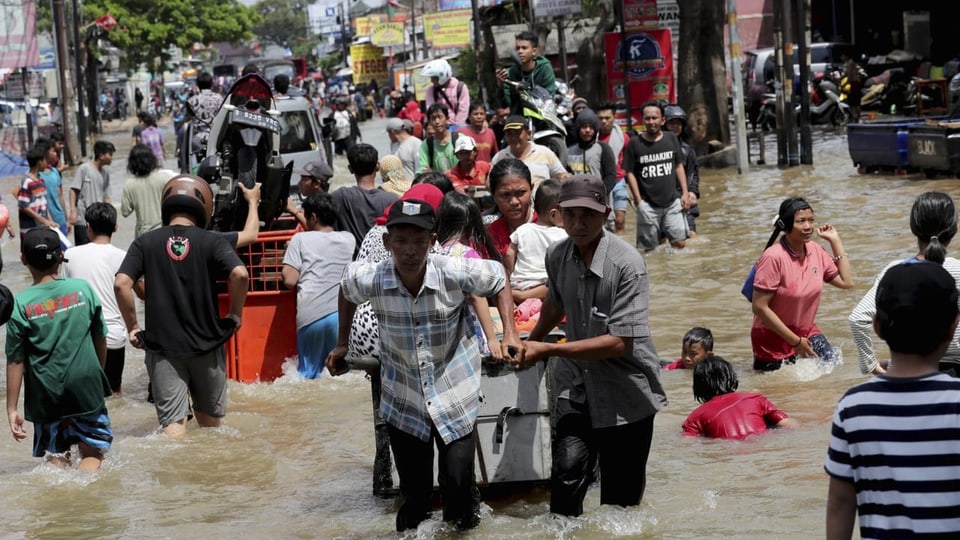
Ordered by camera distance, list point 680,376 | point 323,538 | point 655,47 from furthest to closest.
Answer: point 655,47 → point 680,376 → point 323,538

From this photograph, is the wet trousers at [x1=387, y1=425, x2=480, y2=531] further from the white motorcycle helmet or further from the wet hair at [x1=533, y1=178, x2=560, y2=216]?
the white motorcycle helmet

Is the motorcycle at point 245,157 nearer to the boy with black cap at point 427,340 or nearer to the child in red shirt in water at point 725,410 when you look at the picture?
the child in red shirt in water at point 725,410

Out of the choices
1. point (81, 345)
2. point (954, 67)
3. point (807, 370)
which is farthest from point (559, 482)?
point (954, 67)

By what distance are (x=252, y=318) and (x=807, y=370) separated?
380 centimetres

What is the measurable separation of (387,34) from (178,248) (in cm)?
5985

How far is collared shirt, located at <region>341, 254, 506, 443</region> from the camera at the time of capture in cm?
547

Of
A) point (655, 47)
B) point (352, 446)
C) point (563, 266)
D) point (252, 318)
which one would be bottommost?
point (352, 446)

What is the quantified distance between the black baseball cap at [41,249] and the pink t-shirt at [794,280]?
4014 millimetres

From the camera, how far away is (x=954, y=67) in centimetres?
2822

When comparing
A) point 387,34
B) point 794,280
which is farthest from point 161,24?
point 794,280

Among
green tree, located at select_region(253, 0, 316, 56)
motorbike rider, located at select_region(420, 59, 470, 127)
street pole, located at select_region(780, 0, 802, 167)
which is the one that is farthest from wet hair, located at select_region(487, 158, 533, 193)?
green tree, located at select_region(253, 0, 316, 56)

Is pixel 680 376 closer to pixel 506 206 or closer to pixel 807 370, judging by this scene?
pixel 807 370

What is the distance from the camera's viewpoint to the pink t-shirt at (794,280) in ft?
26.9

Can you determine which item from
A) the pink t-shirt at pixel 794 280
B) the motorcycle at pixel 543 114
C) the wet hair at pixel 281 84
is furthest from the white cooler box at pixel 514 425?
the wet hair at pixel 281 84
